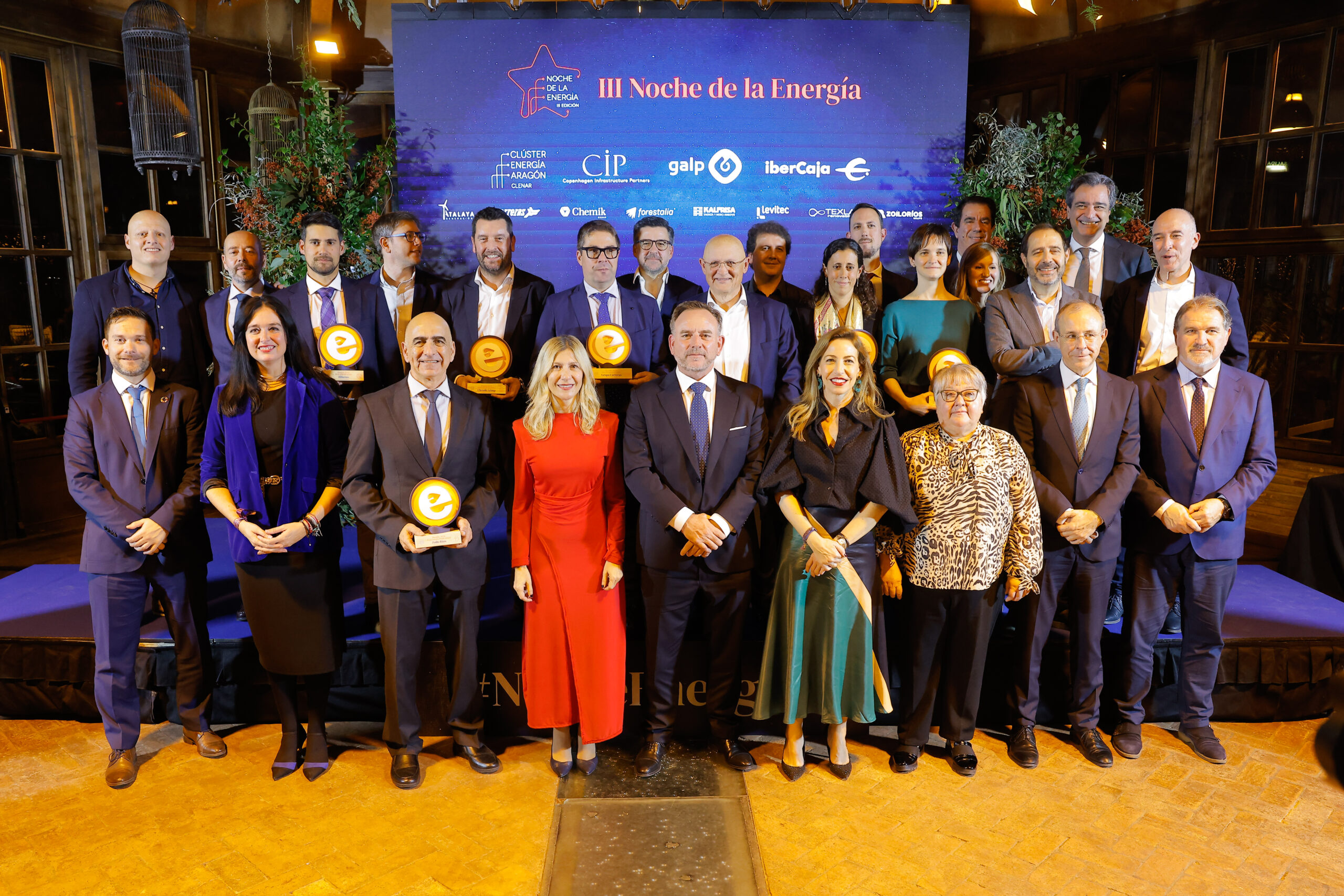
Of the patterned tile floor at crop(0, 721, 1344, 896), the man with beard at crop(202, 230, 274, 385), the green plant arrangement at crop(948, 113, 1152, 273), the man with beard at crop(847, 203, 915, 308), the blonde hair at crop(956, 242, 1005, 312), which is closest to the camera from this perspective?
the patterned tile floor at crop(0, 721, 1344, 896)

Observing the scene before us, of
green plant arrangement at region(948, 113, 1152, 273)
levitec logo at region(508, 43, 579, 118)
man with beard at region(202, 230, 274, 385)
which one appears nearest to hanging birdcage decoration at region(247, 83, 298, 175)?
levitec logo at region(508, 43, 579, 118)

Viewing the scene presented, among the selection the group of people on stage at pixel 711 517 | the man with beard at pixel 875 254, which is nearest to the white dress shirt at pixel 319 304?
the group of people on stage at pixel 711 517

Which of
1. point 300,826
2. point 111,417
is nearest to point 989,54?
point 111,417

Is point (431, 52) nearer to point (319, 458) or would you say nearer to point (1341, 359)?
point (319, 458)

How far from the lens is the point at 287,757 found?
3445mm

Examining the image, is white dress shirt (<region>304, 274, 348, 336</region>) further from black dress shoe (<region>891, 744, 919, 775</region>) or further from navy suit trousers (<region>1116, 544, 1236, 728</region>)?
navy suit trousers (<region>1116, 544, 1236, 728</region>)

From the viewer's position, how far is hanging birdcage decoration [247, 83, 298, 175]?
569cm

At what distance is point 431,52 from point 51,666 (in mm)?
4070

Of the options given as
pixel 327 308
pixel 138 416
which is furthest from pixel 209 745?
pixel 327 308

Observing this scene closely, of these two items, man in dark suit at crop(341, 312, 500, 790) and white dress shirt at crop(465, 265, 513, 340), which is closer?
man in dark suit at crop(341, 312, 500, 790)

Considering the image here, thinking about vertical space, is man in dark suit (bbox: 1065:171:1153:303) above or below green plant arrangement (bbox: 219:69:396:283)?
below

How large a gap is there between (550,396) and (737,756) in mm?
1667

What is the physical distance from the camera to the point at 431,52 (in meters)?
5.40

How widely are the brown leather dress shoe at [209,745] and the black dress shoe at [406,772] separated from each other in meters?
0.81
